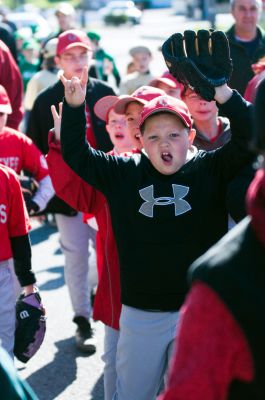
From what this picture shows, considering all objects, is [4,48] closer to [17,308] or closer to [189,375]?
[17,308]

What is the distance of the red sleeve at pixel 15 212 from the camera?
15.1ft

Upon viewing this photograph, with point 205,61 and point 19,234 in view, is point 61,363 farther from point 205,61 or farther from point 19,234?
point 205,61

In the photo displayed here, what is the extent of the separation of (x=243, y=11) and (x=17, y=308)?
4272 millimetres

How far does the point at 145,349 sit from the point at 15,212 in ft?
3.66

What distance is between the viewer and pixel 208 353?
77.9 inches

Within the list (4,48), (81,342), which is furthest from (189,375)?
(4,48)

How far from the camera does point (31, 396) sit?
99.0 inches

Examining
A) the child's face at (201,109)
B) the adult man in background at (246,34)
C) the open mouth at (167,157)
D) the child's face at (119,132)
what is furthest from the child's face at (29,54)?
the open mouth at (167,157)

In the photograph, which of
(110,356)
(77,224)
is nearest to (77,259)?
(77,224)

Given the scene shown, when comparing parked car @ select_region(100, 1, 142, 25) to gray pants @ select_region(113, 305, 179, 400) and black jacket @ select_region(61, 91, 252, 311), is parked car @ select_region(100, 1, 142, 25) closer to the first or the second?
black jacket @ select_region(61, 91, 252, 311)

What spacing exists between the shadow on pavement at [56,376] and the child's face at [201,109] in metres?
1.88

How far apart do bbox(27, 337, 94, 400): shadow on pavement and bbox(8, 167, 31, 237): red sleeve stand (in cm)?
126

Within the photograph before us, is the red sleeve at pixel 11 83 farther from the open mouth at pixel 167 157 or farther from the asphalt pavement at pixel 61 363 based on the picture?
the open mouth at pixel 167 157

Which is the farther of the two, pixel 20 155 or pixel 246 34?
pixel 246 34
